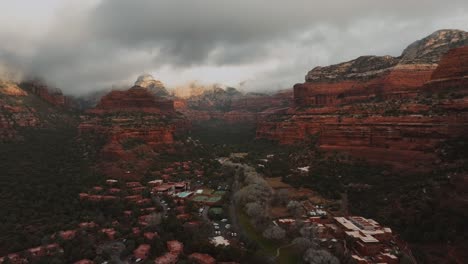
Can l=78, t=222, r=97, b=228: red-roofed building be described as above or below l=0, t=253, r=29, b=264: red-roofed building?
below

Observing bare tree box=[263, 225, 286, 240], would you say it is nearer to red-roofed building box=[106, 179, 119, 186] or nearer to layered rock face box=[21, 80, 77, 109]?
red-roofed building box=[106, 179, 119, 186]

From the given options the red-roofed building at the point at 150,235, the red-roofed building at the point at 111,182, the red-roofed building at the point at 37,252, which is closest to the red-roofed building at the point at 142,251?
the red-roofed building at the point at 150,235

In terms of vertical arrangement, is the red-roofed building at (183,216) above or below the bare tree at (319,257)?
below

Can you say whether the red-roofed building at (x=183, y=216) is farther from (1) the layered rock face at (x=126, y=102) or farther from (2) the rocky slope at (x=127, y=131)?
(1) the layered rock face at (x=126, y=102)

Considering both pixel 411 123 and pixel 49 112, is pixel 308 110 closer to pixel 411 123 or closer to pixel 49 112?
pixel 411 123

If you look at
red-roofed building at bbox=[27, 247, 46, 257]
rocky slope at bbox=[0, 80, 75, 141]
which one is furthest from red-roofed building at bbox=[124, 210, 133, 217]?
rocky slope at bbox=[0, 80, 75, 141]

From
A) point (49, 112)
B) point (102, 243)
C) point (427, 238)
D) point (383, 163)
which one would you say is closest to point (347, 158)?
point (383, 163)

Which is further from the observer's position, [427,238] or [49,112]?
[49,112]
